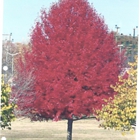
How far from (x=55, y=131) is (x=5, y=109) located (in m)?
0.39

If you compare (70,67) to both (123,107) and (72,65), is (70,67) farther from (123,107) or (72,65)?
(123,107)

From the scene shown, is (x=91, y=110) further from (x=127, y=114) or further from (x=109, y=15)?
(x=109, y=15)

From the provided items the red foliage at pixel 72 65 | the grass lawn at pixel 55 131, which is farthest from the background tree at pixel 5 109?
the red foliage at pixel 72 65

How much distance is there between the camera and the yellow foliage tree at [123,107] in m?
3.20

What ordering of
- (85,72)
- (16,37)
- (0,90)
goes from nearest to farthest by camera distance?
(0,90) → (16,37) → (85,72)

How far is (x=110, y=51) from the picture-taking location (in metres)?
3.56

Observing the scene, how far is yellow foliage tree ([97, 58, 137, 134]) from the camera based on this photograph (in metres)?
3.20

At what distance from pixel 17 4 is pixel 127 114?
1.02 metres

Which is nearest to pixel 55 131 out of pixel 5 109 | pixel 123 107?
pixel 5 109

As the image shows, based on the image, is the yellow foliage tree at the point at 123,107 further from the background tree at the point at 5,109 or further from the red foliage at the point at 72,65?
the background tree at the point at 5,109

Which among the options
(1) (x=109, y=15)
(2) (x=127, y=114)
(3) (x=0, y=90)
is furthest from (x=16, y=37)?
(2) (x=127, y=114)

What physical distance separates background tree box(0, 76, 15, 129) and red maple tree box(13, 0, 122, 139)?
0.15 metres

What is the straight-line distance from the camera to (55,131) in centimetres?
344

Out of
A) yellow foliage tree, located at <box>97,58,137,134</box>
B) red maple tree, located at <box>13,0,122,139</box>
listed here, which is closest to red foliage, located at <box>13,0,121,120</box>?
red maple tree, located at <box>13,0,122,139</box>
